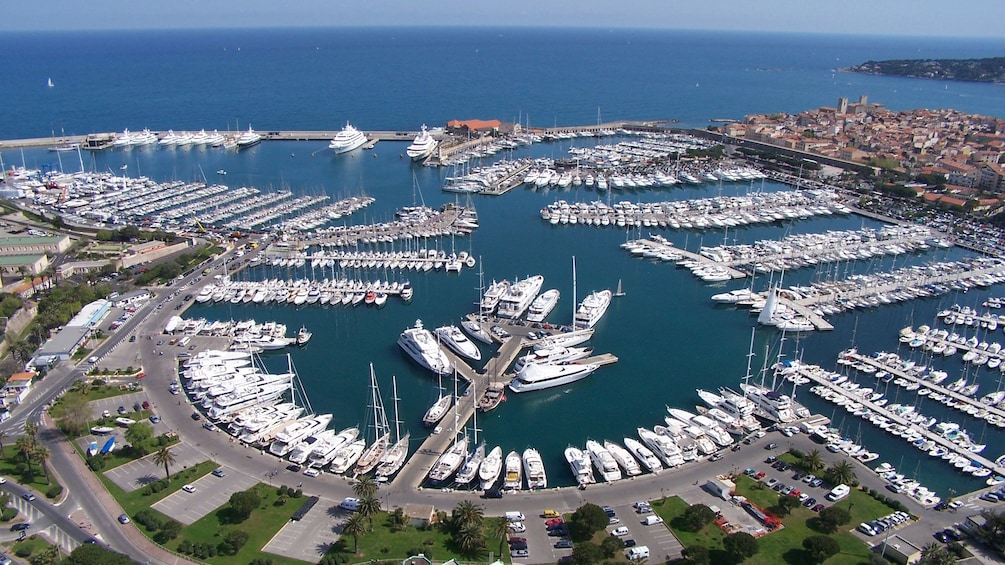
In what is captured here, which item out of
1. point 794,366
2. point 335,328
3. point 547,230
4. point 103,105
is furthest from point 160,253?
point 103,105

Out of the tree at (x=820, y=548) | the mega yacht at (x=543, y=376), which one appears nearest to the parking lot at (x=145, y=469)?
the mega yacht at (x=543, y=376)

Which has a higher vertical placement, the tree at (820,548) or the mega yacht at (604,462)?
the tree at (820,548)

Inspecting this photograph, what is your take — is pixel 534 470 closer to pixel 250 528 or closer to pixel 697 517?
pixel 697 517

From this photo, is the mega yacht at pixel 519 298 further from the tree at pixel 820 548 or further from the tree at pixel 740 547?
the tree at pixel 820 548

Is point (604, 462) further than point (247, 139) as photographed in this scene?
No

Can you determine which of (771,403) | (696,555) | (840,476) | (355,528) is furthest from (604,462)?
(355,528)
